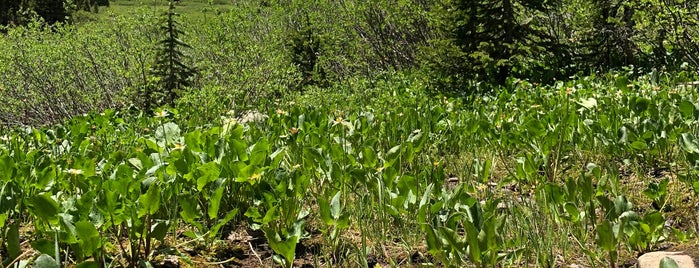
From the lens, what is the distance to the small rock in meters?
1.93

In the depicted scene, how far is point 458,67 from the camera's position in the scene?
364 inches

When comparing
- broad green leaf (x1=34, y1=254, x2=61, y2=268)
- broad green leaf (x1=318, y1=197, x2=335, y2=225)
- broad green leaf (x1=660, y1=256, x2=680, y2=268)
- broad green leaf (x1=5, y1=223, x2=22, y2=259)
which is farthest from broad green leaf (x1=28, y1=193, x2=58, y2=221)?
broad green leaf (x1=660, y1=256, x2=680, y2=268)

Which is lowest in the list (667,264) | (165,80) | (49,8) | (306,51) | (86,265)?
(49,8)

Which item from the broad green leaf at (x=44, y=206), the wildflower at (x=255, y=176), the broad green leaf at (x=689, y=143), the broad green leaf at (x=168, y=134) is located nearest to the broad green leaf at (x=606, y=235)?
the broad green leaf at (x=689, y=143)

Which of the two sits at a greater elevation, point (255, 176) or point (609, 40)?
point (609, 40)

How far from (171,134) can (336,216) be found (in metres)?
1.85

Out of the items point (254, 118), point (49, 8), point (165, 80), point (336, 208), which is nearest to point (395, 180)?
point (336, 208)

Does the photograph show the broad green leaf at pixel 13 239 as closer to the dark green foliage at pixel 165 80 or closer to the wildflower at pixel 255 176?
the wildflower at pixel 255 176

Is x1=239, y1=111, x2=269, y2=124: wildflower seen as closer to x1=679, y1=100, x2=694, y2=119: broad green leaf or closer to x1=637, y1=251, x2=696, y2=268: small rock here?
x1=679, y1=100, x2=694, y2=119: broad green leaf

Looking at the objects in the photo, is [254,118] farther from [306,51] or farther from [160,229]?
[306,51]

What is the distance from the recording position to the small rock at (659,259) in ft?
6.34

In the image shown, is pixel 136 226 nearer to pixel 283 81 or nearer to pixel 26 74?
pixel 283 81

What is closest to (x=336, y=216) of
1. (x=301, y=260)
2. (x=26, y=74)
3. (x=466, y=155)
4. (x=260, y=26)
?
(x=301, y=260)

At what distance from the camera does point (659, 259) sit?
200 centimetres
